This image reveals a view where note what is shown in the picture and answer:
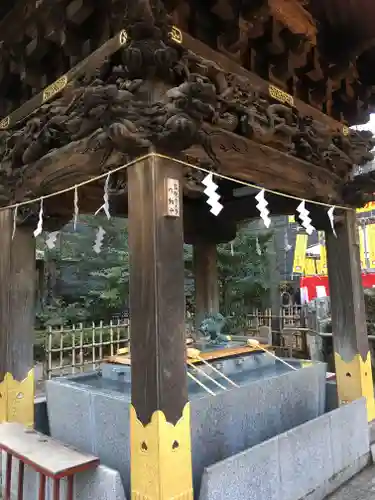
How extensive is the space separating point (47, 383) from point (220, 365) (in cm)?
184

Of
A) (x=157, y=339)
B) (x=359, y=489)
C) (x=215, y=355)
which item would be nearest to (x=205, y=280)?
(x=215, y=355)

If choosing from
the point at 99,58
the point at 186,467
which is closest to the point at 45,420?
the point at 186,467

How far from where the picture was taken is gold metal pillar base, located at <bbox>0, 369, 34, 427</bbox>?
4004mm

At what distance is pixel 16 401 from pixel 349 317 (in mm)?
3882

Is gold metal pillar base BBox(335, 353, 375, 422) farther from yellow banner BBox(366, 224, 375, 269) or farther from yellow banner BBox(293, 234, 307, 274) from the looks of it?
yellow banner BBox(293, 234, 307, 274)

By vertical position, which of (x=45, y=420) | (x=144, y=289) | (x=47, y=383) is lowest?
(x=45, y=420)

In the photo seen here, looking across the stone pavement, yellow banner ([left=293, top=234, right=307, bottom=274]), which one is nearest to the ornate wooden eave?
the stone pavement

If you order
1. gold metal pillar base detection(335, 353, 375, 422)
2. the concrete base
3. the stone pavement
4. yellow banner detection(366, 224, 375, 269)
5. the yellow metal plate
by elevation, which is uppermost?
yellow banner detection(366, 224, 375, 269)

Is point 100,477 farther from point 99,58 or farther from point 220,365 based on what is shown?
point 99,58

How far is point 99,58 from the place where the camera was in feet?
10.6

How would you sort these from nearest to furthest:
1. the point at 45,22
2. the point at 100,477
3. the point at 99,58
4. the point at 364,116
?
the point at 100,477
the point at 99,58
the point at 45,22
the point at 364,116

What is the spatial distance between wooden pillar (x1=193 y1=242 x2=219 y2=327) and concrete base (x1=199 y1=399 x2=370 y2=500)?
2.75m

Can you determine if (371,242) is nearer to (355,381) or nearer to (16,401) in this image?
(355,381)

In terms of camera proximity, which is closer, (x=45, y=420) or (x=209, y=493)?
(x=209, y=493)
